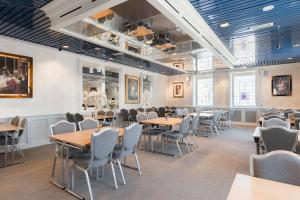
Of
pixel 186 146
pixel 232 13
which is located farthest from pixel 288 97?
pixel 232 13

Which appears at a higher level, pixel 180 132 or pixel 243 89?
pixel 243 89

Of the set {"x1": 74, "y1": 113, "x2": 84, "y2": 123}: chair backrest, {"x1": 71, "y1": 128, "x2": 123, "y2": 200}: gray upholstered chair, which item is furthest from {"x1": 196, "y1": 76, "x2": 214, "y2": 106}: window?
{"x1": 71, "y1": 128, "x2": 123, "y2": 200}: gray upholstered chair

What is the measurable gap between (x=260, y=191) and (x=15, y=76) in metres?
6.00

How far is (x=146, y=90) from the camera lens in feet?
33.7

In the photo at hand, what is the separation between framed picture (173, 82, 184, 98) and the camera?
464 inches

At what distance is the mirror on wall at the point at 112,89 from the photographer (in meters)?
8.17

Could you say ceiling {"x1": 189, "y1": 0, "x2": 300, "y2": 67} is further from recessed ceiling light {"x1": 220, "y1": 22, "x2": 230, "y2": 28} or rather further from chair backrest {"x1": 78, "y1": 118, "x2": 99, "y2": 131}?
chair backrest {"x1": 78, "y1": 118, "x2": 99, "y2": 131}

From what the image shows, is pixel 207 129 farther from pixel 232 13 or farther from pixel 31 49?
pixel 31 49

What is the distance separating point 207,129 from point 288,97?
427 cm

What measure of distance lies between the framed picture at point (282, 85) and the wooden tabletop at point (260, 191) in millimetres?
9200

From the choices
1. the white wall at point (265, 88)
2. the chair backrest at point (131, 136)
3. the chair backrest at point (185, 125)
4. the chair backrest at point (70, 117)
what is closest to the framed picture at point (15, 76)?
the chair backrest at point (70, 117)

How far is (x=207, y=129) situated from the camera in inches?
318

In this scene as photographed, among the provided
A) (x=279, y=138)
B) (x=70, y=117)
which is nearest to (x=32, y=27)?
(x=70, y=117)

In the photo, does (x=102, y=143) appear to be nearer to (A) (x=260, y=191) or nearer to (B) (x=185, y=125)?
(A) (x=260, y=191)
